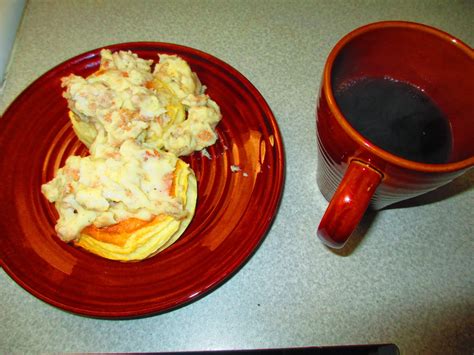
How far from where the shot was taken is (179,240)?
696 mm

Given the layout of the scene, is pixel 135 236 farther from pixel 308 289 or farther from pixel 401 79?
pixel 401 79

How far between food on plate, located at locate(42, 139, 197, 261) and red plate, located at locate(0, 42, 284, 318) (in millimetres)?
31

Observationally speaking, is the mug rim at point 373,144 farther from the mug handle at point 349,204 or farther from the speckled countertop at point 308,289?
the speckled countertop at point 308,289

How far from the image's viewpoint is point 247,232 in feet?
2.18

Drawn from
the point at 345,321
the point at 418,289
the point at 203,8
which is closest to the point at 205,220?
the point at 345,321

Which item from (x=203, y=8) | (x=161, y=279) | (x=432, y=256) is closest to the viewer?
(x=161, y=279)

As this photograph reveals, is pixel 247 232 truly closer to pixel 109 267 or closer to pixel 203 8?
pixel 109 267

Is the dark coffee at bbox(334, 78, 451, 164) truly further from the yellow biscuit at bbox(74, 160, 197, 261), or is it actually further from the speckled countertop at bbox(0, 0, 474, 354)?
the yellow biscuit at bbox(74, 160, 197, 261)

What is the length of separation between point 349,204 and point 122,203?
0.39 metres

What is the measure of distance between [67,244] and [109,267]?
93 millimetres

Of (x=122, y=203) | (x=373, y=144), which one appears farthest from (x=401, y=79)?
(x=122, y=203)

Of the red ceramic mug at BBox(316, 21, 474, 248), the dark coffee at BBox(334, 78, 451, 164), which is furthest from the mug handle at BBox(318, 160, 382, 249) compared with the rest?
the dark coffee at BBox(334, 78, 451, 164)

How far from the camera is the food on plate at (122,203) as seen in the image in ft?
2.16

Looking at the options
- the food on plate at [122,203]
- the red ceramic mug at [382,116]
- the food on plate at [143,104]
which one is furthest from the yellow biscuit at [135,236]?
the red ceramic mug at [382,116]
